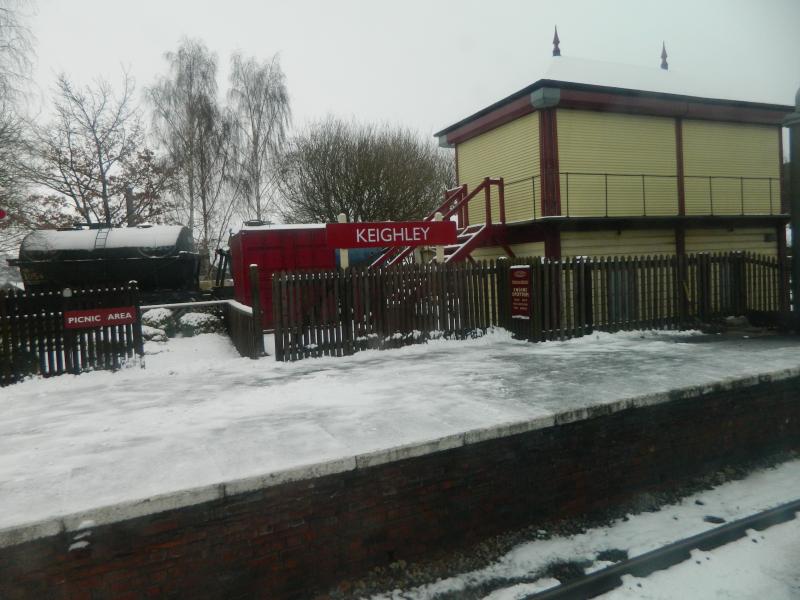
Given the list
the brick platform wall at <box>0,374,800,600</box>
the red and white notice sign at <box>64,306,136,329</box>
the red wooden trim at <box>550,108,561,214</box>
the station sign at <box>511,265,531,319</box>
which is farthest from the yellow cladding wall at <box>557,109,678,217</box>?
the red and white notice sign at <box>64,306,136,329</box>

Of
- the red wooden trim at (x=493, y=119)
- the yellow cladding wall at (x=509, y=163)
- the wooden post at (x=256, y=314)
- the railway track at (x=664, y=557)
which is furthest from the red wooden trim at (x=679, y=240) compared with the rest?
the wooden post at (x=256, y=314)

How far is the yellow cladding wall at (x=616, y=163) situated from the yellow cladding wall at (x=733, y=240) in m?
1.22

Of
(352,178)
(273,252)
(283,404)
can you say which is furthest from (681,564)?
(352,178)

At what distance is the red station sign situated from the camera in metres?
10.1

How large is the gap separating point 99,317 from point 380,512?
5982mm

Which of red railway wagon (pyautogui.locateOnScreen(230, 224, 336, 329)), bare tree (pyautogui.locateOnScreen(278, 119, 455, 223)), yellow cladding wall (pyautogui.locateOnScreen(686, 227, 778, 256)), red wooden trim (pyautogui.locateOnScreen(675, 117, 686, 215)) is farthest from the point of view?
bare tree (pyautogui.locateOnScreen(278, 119, 455, 223))

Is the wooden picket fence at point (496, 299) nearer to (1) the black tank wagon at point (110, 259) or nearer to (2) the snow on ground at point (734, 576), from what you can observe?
(2) the snow on ground at point (734, 576)

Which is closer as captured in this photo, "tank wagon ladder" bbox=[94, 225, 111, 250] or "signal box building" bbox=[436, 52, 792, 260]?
"signal box building" bbox=[436, 52, 792, 260]

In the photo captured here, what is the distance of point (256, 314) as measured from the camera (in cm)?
921

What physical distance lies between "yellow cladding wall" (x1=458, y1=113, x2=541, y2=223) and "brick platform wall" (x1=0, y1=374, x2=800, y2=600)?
26.6 feet

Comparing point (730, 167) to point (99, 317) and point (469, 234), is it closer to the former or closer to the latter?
point (469, 234)

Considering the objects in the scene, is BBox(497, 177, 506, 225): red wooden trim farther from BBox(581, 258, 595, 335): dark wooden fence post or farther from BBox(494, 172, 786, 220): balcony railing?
Result: BBox(581, 258, 595, 335): dark wooden fence post

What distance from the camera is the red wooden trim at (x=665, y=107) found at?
1345 centimetres

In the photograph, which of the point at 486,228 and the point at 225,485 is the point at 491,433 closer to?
the point at 225,485
